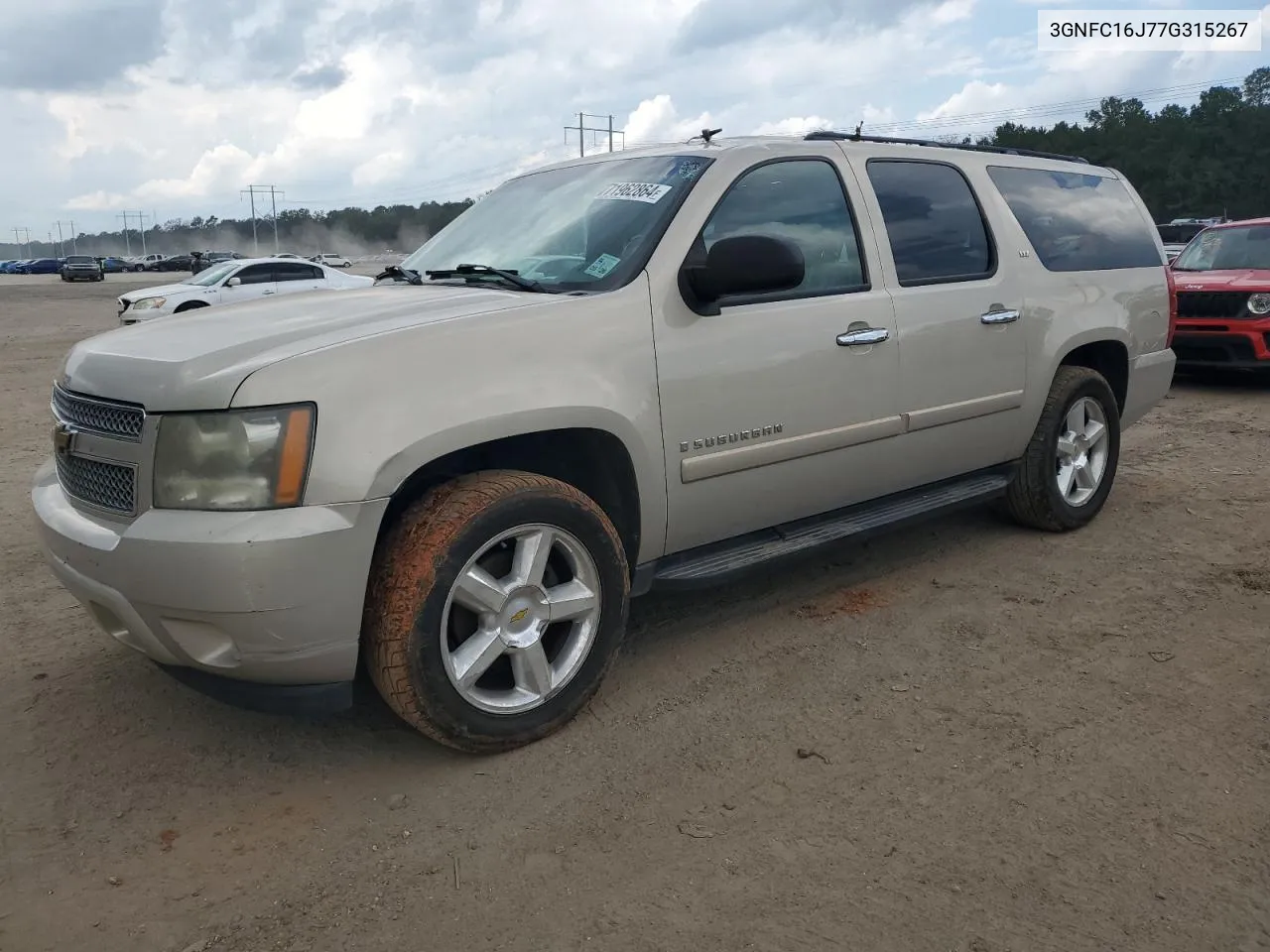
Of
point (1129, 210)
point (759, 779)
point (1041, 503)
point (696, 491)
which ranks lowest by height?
point (759, 779)

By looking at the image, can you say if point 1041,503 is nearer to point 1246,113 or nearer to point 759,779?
point 759,779

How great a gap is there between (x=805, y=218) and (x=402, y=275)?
1.60m

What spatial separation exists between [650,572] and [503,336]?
3.24 ft

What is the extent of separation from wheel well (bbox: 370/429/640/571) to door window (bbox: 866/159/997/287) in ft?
5.14

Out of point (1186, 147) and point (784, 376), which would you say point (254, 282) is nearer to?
point (784, 376)

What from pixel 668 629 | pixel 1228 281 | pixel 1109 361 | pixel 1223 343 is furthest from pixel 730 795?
pixel 1228 281

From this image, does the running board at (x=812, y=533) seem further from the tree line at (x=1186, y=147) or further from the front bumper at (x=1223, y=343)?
the tree line at (x=1186, y=147)

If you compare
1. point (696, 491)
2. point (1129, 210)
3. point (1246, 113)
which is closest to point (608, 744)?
point (696, 491)

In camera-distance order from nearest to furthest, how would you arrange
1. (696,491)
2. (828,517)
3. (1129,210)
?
(696,491)
(828,517)
(1129,210)

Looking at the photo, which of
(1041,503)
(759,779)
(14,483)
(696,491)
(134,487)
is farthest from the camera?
(14,483)

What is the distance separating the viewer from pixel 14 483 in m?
6.38

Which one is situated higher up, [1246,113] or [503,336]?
[1246,113]

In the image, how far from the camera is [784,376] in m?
3.58

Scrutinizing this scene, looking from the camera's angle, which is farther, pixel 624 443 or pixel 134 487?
pixel 624 443
